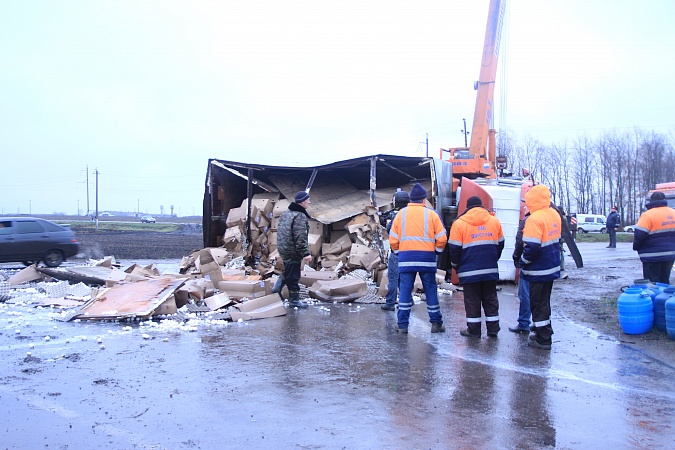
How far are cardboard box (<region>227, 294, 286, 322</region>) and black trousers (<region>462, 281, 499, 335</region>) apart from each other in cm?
295

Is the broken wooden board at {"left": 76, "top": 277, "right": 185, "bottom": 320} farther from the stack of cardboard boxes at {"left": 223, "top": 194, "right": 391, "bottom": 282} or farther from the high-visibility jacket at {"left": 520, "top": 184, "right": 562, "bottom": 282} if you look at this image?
the high-visibility jacket at {"left": 520, "top": 184, "right": 562, "bottom": 282}

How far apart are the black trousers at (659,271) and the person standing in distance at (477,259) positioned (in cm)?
289

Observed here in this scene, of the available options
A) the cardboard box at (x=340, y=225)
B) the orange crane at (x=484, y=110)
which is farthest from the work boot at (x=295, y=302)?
the orange crane at (x=484, y=110)

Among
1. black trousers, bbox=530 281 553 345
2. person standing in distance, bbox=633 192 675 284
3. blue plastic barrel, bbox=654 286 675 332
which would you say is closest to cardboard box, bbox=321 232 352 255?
person standing in distance, bbox=633 192 675 284

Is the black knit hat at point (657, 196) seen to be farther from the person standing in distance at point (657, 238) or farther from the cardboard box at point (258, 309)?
the cardboard box at point (258, 309)

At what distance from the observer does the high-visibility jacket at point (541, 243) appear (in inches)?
243

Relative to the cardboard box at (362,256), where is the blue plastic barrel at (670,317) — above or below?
below

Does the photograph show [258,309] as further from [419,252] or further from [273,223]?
[273,223]

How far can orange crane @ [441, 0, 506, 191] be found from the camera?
1605 cm

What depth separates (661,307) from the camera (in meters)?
6.80

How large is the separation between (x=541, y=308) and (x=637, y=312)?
5.19 ft

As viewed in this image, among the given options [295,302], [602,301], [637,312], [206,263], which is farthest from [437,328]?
[206,263]

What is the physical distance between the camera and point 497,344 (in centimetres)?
653

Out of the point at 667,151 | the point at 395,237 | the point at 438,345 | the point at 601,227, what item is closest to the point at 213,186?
the point at 395,237
